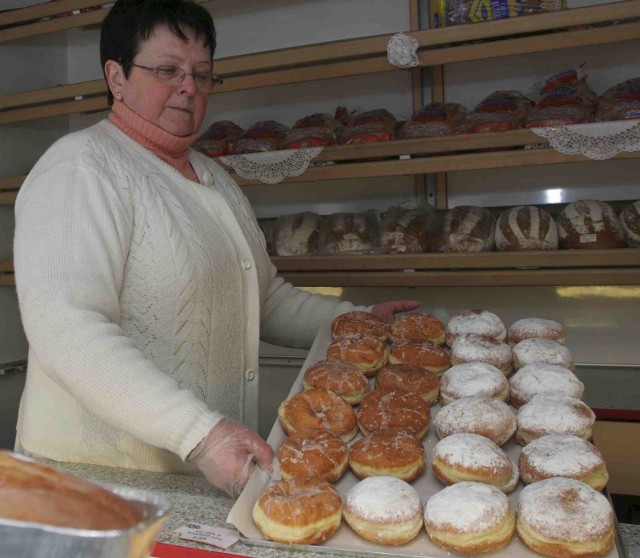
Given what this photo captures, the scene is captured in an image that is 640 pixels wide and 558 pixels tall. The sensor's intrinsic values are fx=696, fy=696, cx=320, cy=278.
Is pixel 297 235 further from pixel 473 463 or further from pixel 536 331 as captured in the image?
pixel 473 463

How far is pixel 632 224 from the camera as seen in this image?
2.18 m

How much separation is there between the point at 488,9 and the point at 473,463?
1695 millimetres

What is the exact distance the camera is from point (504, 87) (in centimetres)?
263

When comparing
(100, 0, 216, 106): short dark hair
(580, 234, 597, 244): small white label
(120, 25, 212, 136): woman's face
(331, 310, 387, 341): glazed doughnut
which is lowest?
(331, 310, 387, 341): glazed doughnut

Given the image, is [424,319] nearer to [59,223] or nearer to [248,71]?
[59,223]

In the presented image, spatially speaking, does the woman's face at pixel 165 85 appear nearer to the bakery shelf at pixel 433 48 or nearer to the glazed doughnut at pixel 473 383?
the glazed doughnut at pixel 473 383

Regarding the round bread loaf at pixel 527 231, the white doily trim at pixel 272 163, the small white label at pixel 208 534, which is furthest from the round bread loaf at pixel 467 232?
the small white label at pixel 208 534

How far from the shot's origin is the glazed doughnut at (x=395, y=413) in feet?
3.86

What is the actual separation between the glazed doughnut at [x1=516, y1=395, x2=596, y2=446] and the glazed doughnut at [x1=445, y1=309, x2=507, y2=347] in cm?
37

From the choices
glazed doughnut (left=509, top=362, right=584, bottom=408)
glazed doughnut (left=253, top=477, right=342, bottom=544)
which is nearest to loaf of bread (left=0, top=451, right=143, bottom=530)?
glazed doughnut (left=253, top=477, right=342, bottom=544)

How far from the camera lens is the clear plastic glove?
1.01 m

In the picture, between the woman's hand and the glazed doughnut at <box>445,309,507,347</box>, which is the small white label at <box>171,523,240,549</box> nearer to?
the glazed doughnut at <box>445,309,507,347</box>

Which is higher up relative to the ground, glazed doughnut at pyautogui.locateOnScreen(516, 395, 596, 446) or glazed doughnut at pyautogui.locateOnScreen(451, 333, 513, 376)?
glazed doughnut at pyautogui.locateOnScreen(451, 333, 513, 376)

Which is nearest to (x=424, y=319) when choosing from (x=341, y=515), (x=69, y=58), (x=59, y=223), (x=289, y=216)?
(x=341, y=515)
